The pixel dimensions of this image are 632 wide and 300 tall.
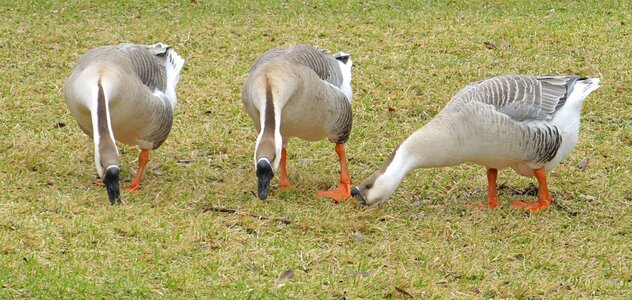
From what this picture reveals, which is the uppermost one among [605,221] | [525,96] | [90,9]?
[525,96]

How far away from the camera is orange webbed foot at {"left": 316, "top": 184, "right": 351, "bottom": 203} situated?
6405mm

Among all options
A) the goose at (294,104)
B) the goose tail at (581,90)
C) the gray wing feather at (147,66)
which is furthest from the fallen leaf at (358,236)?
the gray wing feather at (147,66)

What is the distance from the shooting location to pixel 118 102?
6062mm

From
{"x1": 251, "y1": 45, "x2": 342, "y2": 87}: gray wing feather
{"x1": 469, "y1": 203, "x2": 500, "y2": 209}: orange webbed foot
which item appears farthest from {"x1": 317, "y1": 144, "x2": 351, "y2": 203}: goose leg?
{"x1": 469, "y1": 203, "x2": 500, "y2": 209}: orange webbed foot

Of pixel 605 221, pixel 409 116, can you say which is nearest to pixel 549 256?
pixel 605 221

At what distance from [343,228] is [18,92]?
14.3 feet

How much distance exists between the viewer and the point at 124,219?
5.52 m

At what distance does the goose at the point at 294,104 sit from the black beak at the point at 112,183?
34.4 inches

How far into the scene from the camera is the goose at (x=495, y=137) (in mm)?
6008

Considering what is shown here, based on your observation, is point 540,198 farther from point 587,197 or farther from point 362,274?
point 362,274

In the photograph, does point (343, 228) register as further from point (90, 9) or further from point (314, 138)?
point (90, 9)

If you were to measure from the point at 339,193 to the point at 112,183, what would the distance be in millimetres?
1740

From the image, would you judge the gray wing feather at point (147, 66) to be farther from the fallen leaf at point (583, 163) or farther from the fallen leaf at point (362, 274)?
the fallen leaf at point (583, 163)

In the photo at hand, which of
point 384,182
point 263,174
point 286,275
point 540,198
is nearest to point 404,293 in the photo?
point 286,275
